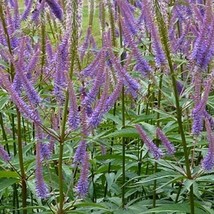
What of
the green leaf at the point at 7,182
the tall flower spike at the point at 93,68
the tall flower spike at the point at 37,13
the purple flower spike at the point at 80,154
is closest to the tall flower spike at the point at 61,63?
the purple flower spike at the point at 80,154

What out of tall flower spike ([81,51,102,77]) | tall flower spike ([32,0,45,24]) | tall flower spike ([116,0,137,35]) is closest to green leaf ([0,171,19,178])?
tall flower spike ([81,51,102,77])

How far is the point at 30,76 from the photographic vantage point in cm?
277

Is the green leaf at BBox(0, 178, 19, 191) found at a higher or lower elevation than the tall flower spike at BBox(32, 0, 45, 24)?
lower

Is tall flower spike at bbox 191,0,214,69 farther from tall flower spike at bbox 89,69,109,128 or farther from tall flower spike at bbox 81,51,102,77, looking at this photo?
tall flower spike at bbox 81,51,102,77

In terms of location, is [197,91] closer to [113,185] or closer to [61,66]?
[61,66]

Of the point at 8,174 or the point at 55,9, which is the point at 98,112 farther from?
the point at 55,9

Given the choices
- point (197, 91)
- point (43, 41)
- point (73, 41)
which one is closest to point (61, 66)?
point (73, 41)

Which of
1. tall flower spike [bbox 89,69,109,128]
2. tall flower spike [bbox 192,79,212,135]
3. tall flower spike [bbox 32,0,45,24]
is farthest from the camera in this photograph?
tall flower spike [bbox 32,0,45,24]

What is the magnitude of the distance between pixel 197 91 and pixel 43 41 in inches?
56.3

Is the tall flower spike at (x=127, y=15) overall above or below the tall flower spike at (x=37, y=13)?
below

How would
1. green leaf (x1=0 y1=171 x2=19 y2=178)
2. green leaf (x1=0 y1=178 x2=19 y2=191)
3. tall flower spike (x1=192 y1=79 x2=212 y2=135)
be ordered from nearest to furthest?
tall flower spike (x1=192 y1=79 x2=212 y2=135), green leaf (x1=0 y1=171 x2=19 y2=178), green leaf (x1=0 y1=178 x2=19 y2=191)

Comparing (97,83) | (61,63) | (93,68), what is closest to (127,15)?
(93,68)

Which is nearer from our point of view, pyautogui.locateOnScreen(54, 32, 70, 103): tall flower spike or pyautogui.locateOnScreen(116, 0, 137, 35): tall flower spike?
pyautogui.locateOnScreen(54, 32, 70, 103): tall flower spike

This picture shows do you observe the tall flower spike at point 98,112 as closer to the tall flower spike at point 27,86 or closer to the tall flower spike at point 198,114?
the tall flower spike at point 27,86
